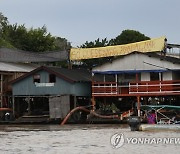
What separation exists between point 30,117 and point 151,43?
12.1 metres

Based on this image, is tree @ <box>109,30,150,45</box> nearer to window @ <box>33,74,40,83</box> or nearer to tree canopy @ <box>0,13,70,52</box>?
tree canopy @ <box>0,13,70,52</box>

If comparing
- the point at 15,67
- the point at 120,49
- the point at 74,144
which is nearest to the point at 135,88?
the point at 120,49

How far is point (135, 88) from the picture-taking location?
39.2 m

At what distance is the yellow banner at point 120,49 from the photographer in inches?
1638

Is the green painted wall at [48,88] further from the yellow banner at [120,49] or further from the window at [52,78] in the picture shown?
the yellow banner at [120,49]

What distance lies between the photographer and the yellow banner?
136 feet

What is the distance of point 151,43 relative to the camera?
4194 centimetres

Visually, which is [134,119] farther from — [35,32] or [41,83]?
[35,32]

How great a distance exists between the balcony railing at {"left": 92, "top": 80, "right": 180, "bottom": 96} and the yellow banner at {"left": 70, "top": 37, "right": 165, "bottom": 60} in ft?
13.2

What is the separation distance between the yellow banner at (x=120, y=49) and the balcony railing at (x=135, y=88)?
158 inches

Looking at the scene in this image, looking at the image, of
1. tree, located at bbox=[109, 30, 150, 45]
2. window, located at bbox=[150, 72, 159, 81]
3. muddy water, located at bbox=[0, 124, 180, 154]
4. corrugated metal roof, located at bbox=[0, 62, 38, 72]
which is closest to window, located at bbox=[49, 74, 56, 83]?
corrugated metal roof, located at bbox=[0, 62, 38, 72]

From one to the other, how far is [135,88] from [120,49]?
5386 millimetres
